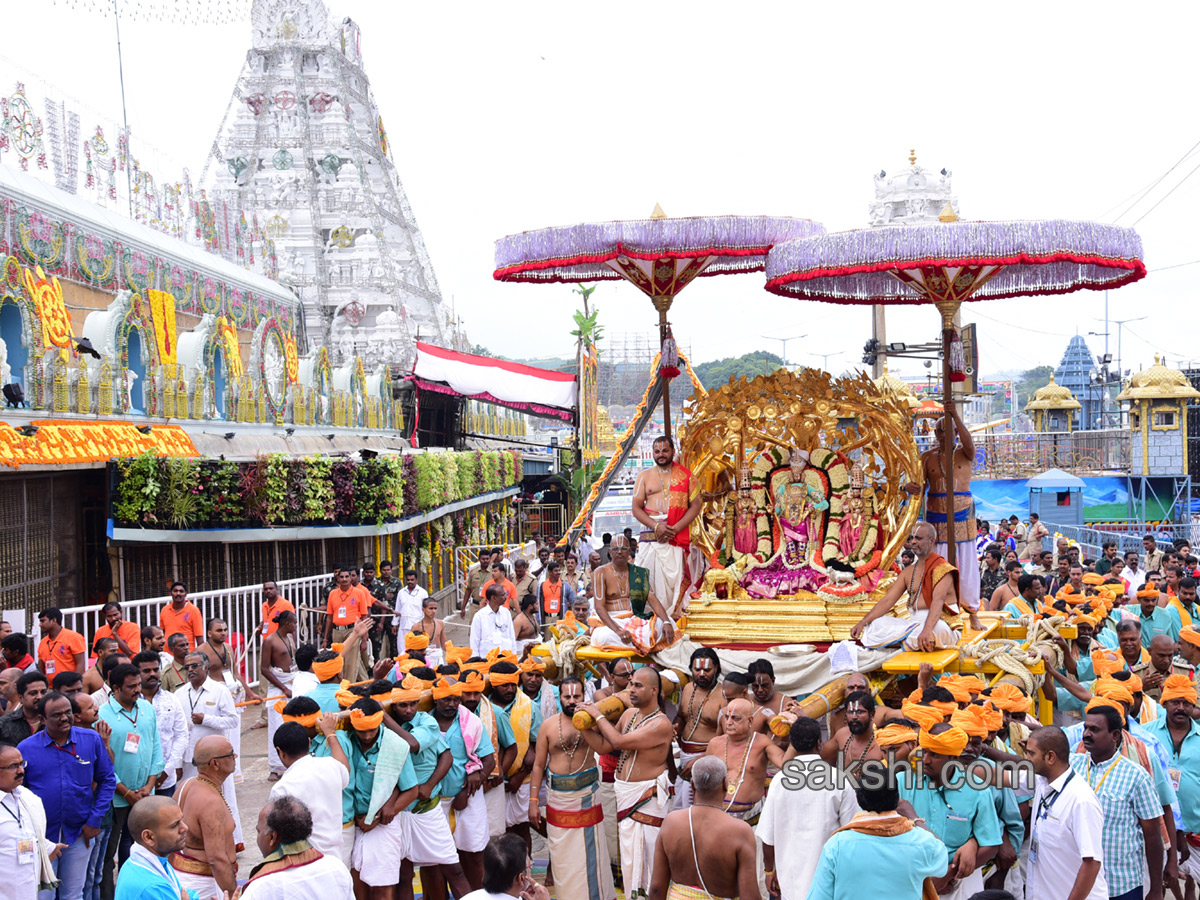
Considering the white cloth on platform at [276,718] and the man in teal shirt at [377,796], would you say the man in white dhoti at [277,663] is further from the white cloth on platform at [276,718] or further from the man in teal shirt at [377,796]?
the man in teal shirt at [377,796]

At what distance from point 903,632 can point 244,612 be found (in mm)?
8146

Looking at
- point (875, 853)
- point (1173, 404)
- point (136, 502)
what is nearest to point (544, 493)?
point (1173, 404)

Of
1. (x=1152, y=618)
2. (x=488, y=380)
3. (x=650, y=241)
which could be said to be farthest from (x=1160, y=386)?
(x=650, y=241)

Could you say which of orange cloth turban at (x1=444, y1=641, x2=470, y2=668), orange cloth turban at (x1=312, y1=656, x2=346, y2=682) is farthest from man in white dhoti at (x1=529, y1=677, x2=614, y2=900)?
orange cloth turban at (x1=312, y1=656, x2=346, y2=682)

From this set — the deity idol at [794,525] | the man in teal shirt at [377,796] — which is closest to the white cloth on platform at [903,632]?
the deity idol at [794,525]

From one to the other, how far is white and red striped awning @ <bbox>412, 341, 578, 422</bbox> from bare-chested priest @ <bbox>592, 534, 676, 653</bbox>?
48.6 ft

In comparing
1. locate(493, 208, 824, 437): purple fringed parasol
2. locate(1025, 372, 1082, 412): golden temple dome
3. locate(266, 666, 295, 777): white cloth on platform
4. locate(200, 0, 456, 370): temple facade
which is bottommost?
locate(266, 666, 295, 777): white cloth on platform

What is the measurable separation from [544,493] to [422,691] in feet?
89.8

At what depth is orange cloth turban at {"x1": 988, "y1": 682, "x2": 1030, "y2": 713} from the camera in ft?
19.9

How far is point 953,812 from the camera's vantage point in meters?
5.01

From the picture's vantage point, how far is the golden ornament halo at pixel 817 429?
8.88 meters

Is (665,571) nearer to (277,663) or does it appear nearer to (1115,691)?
(277,663)

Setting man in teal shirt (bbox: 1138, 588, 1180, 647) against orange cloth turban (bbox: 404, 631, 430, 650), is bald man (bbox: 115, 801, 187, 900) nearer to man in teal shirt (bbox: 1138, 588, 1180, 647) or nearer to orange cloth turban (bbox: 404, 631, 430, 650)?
orange cloth turban (bbox: 404, 631, 430, 650)

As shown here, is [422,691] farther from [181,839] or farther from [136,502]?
[136,502]
